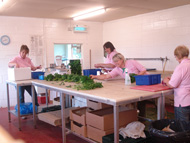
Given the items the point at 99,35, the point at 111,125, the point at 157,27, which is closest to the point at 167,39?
the point at 157,27

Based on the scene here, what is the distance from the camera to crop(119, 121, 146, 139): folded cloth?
2.67 metres

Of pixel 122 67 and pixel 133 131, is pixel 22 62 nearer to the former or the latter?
pixel 122 67

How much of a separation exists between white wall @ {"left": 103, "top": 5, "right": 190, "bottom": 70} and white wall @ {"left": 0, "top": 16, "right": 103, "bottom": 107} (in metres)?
0.75

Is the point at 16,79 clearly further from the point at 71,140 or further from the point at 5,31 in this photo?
the point at 5,31

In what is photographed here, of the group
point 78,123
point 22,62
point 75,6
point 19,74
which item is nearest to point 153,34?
point 75,6

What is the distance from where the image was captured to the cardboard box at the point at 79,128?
314 cm

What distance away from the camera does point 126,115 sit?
302cm

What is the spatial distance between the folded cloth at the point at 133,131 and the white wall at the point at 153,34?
3.47 metres

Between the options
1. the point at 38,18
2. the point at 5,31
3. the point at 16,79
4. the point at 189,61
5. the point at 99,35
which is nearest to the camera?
the point at 189,61

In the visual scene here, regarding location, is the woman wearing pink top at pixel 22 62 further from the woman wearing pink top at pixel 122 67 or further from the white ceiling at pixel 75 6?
the woman wearing pink top at pixel 122 67

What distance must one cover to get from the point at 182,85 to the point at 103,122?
3.74ft

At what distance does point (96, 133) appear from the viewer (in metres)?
2.93

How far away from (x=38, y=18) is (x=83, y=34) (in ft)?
5.48

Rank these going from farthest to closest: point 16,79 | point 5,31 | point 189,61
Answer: point 5,31, point 16,79, point 189,61
